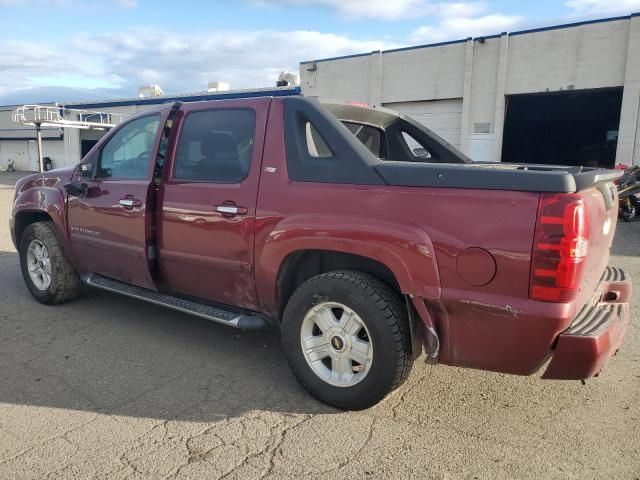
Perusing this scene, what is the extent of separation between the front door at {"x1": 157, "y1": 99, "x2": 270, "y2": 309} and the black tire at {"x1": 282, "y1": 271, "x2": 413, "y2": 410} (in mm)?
557

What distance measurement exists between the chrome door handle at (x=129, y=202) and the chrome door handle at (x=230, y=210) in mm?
878

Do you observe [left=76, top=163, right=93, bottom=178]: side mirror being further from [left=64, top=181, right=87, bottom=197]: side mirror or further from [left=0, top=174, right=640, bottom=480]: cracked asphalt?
[left=0, top=174, right=640, bottom=480]: cracked asphalt

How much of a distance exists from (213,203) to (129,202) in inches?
38.1

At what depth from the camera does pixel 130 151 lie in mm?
4648

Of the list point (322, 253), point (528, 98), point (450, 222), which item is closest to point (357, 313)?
point (322, 253)

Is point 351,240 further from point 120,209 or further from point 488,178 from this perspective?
point 120,209

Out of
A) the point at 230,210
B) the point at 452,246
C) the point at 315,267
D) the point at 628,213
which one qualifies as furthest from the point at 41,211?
the point at 628,213

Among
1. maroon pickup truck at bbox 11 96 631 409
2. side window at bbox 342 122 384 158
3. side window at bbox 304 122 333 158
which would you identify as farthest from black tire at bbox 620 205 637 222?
side window at bbox 304 122 333 158

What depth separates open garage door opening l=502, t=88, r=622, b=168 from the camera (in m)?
18.9

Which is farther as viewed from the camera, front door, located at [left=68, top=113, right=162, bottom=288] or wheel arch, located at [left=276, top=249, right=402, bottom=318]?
front door, located at [left=68, top=113, right=162, bottom=288]

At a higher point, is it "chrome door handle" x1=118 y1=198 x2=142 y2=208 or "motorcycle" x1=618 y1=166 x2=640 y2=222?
"chrome door handle" x1=118 y1=198 x2=142 y2=208

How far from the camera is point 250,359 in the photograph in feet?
13.5

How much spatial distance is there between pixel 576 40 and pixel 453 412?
1571 cm

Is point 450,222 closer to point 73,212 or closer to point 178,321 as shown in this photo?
point 178,321
